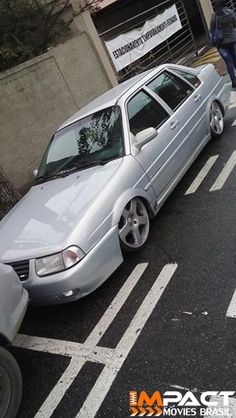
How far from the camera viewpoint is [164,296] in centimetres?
374

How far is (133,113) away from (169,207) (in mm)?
1187

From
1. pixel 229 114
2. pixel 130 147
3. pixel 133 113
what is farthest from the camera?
pixel 229 114

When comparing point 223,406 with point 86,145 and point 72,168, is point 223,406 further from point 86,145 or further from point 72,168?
point 86,145

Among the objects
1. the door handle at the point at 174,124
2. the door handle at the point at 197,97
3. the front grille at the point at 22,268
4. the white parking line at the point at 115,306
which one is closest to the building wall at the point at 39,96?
the door handle at the point at 197,97

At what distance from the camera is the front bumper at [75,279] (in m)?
3.65

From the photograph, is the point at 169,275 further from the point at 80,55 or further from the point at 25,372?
the point at 80,55

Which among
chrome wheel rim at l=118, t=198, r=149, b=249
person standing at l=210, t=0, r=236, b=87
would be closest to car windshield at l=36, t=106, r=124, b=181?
chrome wheel rim at l=118, t=198, r=149, b=249

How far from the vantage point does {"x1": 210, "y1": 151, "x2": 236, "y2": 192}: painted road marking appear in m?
5.24

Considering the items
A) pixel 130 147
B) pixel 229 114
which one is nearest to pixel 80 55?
pixel 229 114

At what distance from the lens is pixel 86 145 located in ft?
16.1

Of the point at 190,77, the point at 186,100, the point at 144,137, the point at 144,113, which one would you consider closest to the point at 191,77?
the point at 190,77

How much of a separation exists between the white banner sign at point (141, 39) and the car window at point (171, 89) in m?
5.62

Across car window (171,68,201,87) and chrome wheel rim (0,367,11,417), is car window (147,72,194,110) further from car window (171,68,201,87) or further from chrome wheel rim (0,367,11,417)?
chrome wheel rim (0,367,11,417)

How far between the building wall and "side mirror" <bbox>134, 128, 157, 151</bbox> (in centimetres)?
463
